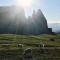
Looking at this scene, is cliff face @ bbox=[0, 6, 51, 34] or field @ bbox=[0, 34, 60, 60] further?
cliff face @ bbox=[0, 6, 51, 34]

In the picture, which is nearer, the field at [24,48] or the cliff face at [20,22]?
the field at [24,48]

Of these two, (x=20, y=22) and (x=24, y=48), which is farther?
(x=20, y=22)

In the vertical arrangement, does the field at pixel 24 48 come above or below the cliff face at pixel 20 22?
below

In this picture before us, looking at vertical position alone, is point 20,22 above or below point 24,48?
above

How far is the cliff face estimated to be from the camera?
115669mm

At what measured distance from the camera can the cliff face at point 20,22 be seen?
379ft

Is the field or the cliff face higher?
the cliff face

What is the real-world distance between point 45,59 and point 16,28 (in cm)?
10174

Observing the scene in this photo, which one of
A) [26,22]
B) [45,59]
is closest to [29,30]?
[26,22]

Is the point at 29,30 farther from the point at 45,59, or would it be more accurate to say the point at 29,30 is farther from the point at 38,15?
the point at 45,59

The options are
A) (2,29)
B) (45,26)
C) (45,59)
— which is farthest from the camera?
(45,26)

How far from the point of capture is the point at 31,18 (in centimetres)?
11912

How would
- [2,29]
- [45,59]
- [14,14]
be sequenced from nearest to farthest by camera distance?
[45,59] → [2,29] → [14,14]

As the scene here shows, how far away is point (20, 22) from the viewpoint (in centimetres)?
12306
